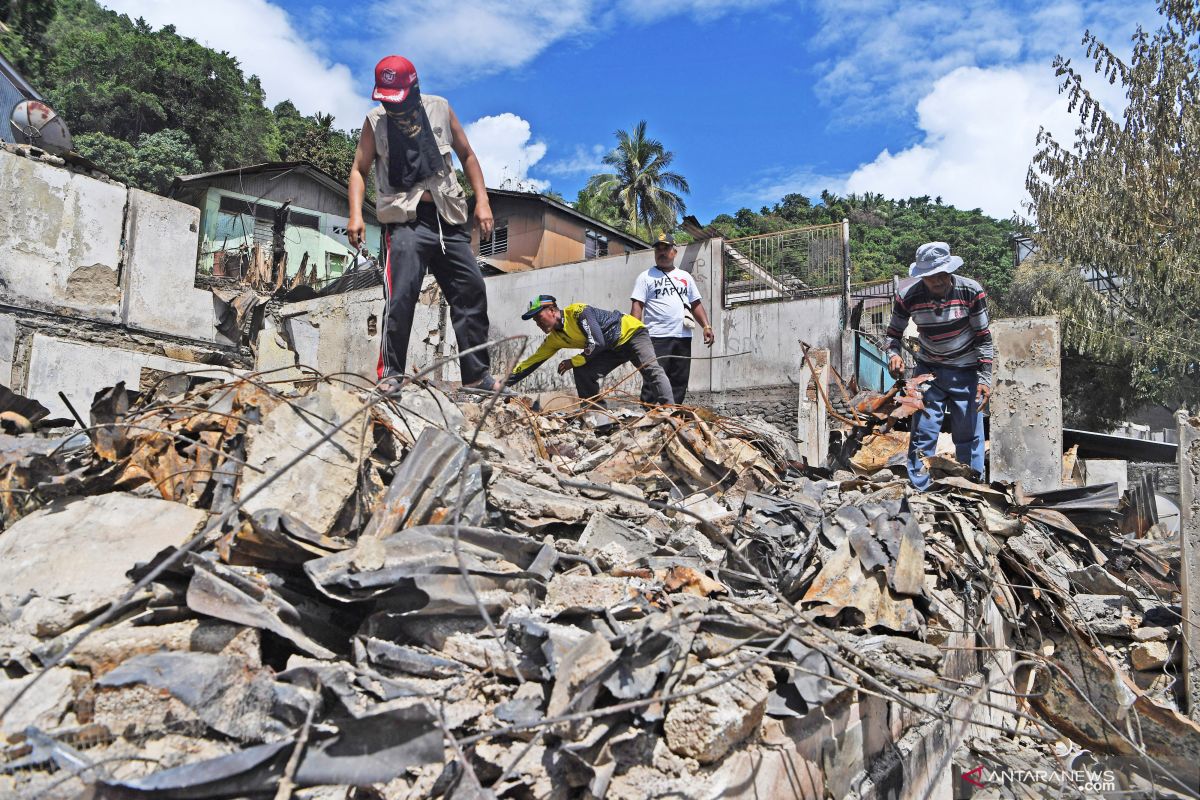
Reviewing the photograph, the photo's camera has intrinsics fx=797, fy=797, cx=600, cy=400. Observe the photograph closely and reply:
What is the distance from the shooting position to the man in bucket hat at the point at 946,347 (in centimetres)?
487

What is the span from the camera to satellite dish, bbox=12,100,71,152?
26.4 feet

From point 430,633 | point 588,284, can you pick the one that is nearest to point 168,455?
point 430,633

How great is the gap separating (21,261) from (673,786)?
22.8 ft

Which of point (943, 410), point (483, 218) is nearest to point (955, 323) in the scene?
point (943, 410)

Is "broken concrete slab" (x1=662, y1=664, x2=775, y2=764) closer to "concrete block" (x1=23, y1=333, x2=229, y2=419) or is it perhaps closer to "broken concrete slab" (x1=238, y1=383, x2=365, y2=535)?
"broken concrete slab" (x1=238, y1=383, x2=365, y2=535)

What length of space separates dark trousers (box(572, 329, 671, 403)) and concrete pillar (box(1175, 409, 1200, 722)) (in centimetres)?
297

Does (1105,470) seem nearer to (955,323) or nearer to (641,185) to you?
(955,323)

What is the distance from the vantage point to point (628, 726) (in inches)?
73.8

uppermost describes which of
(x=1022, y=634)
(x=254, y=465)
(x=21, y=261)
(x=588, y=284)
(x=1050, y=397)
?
(x=588, y=284)

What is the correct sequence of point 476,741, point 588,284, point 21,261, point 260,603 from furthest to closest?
point 588,284
point 21,261
point 260,603
point 476,741

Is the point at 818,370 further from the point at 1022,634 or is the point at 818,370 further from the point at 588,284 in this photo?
the point at 588,284

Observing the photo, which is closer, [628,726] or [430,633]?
[628,726]

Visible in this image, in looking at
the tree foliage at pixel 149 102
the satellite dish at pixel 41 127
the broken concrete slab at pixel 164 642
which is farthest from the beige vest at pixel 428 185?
the tree foliage at pixel 149 102

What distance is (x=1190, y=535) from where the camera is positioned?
11.8 ft
